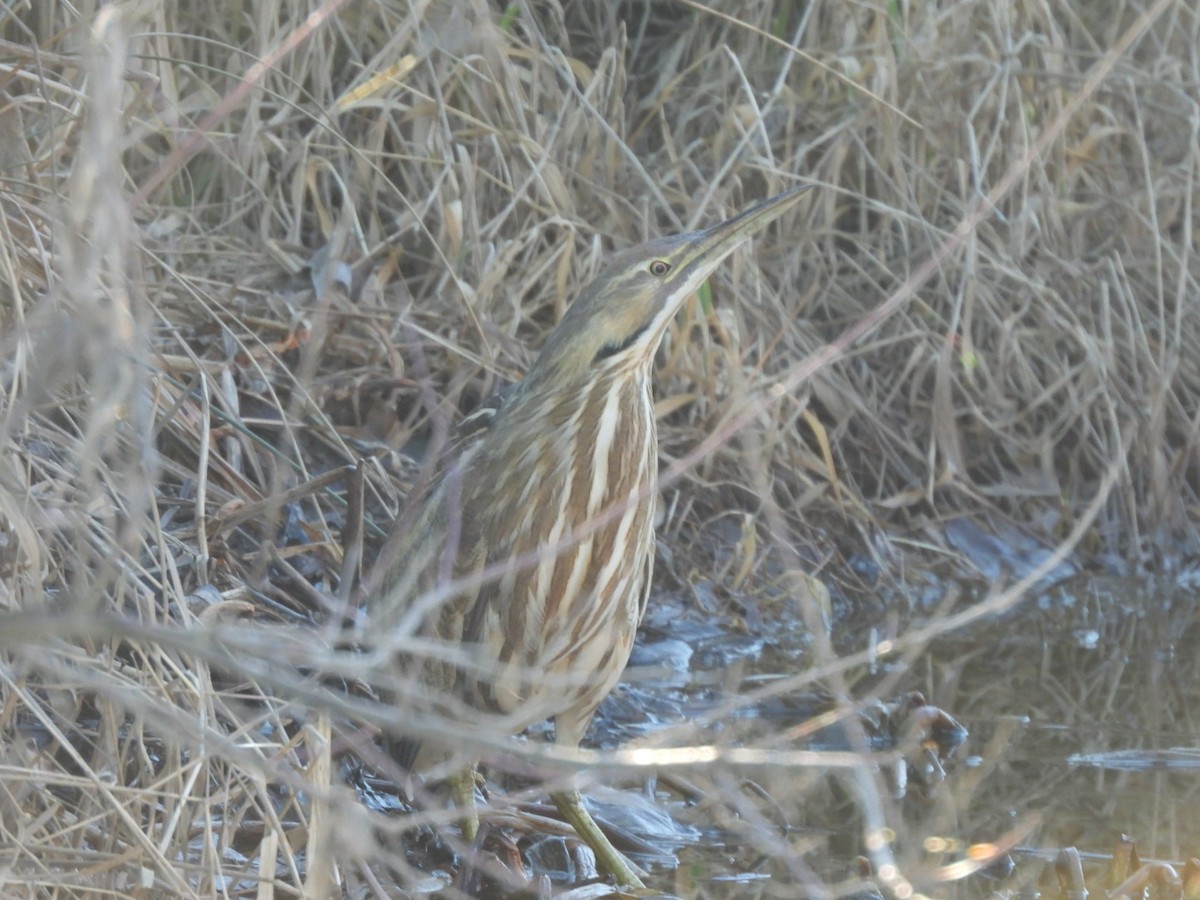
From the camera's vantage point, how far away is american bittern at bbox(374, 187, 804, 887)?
2.36 meters

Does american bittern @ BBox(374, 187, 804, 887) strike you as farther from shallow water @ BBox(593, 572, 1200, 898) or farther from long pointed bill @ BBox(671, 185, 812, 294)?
shallow water @ BBox(593, 572, 1200, 898)

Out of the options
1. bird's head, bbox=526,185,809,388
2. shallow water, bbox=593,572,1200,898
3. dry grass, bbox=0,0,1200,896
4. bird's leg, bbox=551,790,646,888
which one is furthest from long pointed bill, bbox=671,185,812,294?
bird's leg, bbox=551,790,646,888

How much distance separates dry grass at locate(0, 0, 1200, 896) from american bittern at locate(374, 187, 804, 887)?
8.1 inches

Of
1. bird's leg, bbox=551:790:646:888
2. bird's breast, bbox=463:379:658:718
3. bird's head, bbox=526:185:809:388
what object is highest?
bird's head, bbox=526:185:809:388

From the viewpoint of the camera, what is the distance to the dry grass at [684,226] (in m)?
2.85

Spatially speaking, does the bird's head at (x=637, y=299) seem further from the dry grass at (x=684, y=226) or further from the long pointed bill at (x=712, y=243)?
the dry grass at (x=684, y=226)

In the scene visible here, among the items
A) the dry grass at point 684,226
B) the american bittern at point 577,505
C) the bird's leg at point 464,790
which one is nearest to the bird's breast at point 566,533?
the american bittern at point 577,505

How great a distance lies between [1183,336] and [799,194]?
6.94ft

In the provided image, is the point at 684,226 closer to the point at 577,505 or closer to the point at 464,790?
the point at 577,505

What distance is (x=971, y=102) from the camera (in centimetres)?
420

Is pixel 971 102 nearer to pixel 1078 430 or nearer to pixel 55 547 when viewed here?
pixel 1078 430

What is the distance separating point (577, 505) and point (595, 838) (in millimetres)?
468

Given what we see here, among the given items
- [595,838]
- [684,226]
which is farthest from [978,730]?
[684,226]

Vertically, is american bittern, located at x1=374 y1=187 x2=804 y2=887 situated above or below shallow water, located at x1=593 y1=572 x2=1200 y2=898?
above
